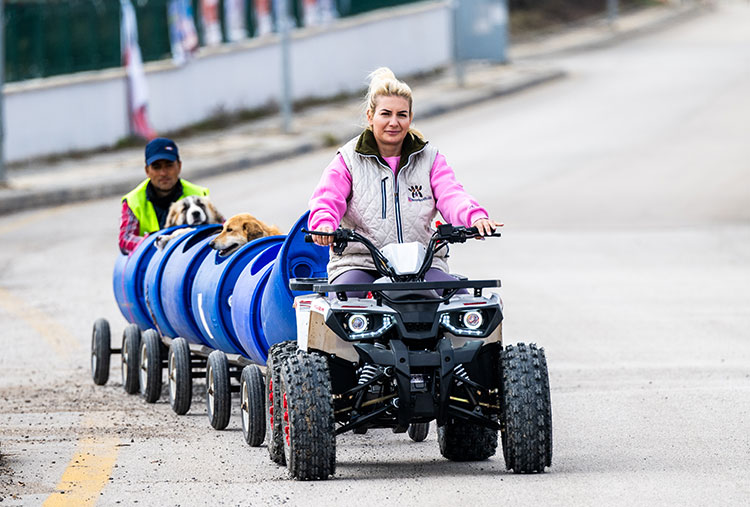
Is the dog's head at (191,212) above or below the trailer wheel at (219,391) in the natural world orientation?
above

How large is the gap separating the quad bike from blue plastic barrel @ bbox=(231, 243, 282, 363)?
52.0 inches

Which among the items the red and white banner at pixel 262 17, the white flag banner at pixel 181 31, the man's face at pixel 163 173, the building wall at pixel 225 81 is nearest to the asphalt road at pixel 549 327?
the man's face at pixel 163 173

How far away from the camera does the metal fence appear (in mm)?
29266

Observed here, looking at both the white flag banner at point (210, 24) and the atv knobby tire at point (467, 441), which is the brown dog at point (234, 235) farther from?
the white flag banner at point (210, 24)

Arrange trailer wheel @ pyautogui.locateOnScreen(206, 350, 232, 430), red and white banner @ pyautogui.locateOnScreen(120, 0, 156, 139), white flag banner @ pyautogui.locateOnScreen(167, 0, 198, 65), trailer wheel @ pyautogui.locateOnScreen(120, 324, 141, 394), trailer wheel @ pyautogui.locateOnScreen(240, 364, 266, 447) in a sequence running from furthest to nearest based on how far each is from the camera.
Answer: white flag banner @ pyautogui.locateOnScreen(167, 0, 198, 65), red and white banner @ pyautogui.locateOnScreen(120, 0, 156, 139), trailer wheel @ pyautogui.locateOnScreen(120, 324, 141, 394), trailer wheel @ pyautogui.locateOnScreen(206, 350, 232, 430), trailer wheel @ pyautogui.locateOnScreen(240, 364, 266, 447)

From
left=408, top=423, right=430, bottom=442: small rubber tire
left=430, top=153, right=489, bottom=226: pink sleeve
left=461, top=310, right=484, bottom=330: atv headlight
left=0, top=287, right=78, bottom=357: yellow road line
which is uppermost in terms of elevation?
left=430, top=153, right=489, bottom=226: pink sleeve

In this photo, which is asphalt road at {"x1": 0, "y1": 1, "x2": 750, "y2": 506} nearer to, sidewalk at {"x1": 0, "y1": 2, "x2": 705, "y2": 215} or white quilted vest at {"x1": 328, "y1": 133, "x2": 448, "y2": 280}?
sidewalk at {"x1": 0, "y1": 2, "x2": 705, "y2": 215}

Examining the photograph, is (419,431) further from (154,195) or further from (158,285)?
(154,195)

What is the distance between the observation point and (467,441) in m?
8.02

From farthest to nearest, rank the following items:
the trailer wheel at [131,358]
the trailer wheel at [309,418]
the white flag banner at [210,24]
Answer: the white flag banner at [210,24]
the trailer wheel at [131,358]
the trailer wheel at [309,418]

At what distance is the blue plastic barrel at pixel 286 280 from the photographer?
8625 millimetres

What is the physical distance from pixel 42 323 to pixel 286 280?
20.6 feet

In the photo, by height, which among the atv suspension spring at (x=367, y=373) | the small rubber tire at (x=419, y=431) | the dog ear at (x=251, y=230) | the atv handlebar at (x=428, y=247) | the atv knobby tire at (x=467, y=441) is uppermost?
the atv handlebar at (x=428, y=247)

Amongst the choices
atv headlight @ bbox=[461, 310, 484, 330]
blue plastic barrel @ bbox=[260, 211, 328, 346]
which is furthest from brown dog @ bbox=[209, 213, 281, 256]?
atv headlight @ bbox=[461, 310, 484, 330]
